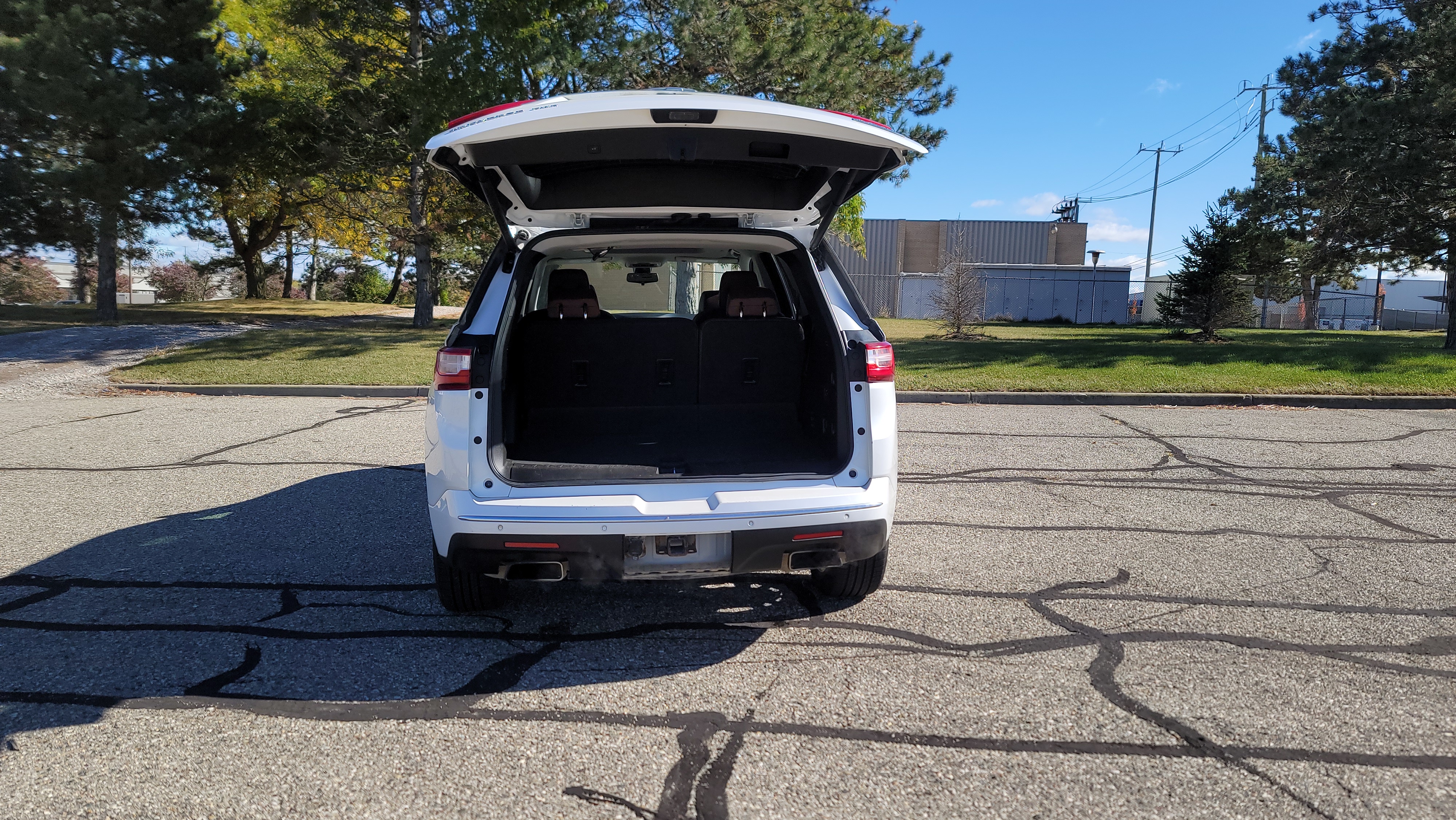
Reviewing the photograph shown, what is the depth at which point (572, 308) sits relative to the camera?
16.1ft

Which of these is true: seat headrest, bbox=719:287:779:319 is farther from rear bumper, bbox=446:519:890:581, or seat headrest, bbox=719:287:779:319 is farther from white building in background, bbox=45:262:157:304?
white building in background, bbox=45:262:157:304

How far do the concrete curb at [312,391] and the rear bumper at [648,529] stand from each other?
9.09 m

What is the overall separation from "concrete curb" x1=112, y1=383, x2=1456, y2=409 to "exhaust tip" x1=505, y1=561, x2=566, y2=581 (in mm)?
8970

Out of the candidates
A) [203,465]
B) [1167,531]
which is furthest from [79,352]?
[1167,531]

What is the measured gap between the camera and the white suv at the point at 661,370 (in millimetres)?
3285

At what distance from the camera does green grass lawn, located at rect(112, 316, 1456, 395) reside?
40.3ft

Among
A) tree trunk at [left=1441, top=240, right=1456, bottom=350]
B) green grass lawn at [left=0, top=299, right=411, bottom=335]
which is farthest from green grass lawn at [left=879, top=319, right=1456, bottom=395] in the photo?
green grass lawn at [left=0, top=299, right=411, bottom=335]

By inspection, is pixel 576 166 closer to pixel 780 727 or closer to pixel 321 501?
pixel 780 727

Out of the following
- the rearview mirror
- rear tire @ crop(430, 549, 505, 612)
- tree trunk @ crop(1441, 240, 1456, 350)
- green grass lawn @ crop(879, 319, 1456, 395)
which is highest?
tree trunk @ crop(1441, 240, 1456, 350)

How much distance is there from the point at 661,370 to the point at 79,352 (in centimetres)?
1473

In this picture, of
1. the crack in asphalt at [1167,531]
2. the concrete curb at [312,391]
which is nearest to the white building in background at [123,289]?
the concrete curb at [312,391]

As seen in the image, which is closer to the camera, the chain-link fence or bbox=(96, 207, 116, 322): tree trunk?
bbox=(96, 207, 116, 322): tree trunk

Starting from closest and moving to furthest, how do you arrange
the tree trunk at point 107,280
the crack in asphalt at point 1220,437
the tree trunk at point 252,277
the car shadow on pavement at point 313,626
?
the car shadow on pavement at point 313,626 < the crack in asphalt at point 1220,437 < the tree trunk at point 107,280 < the tree trunk at point 252,277

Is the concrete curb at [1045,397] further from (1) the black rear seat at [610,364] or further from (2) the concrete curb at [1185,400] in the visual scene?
(1) the black rear seat at [610,364]
